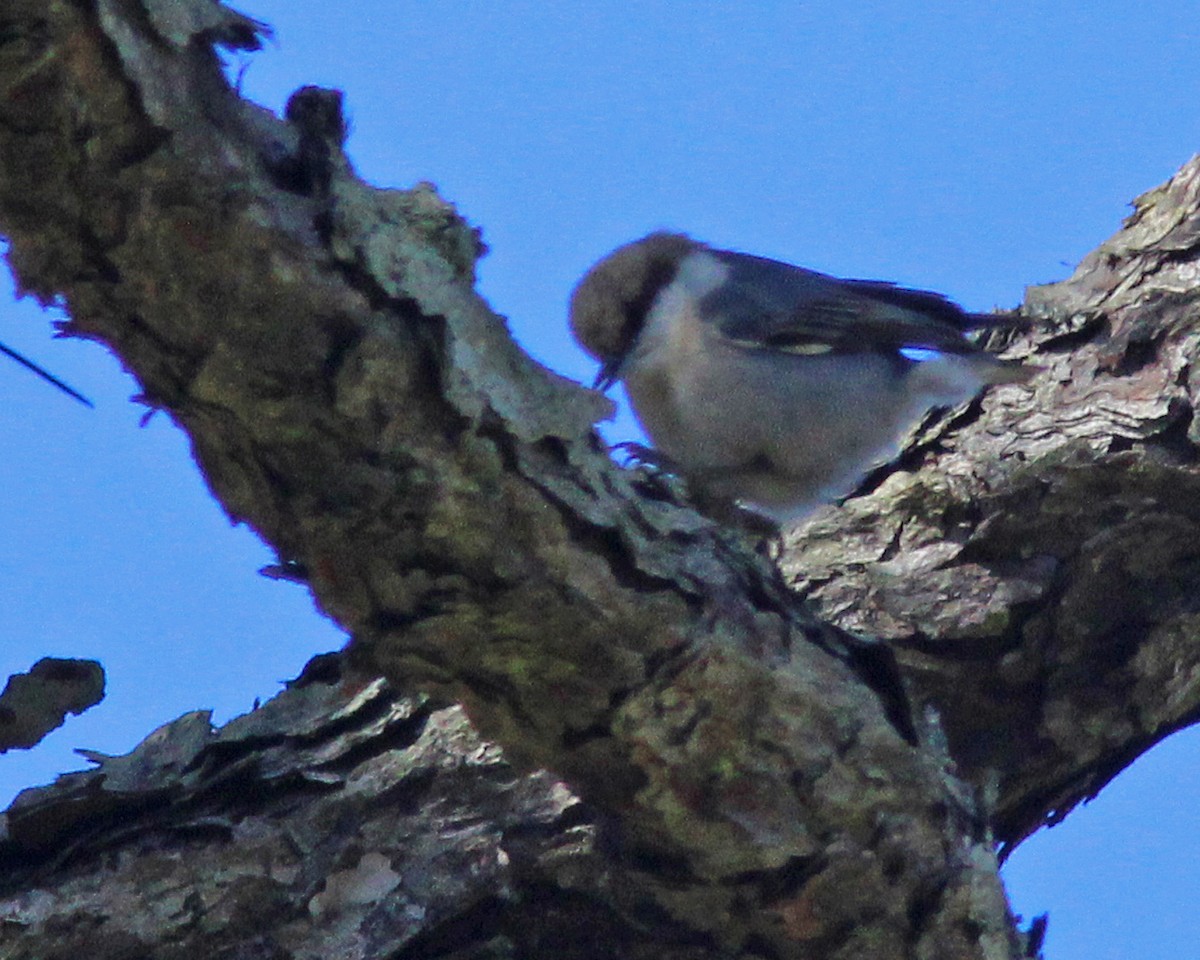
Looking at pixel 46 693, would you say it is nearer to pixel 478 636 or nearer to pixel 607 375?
pixel 478 636

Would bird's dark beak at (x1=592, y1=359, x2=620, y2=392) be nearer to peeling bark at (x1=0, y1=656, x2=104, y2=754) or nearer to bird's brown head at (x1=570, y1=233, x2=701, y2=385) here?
bird's brown head at (x1=570, y1=233, x2=701, y2=385)

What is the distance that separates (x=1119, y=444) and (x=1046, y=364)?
0.40 m

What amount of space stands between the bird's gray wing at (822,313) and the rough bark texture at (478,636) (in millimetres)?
622

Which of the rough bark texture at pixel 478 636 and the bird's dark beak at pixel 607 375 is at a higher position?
the bird's dark beak at pixel 607 375

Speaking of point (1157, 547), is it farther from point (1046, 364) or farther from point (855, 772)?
point (855, 772)

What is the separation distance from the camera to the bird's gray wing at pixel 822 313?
11.7 feet

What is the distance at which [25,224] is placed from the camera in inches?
67.5

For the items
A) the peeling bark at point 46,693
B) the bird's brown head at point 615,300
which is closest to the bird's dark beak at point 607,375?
the bird's brown head at point 615,300

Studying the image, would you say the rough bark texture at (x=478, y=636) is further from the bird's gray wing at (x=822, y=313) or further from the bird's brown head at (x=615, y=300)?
the bird's brown head at (x=615, y=300)

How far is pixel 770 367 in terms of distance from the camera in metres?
3.49

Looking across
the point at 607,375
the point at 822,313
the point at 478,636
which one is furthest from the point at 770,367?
the point at 478,636

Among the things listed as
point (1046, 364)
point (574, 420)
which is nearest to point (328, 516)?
point (574, 420)

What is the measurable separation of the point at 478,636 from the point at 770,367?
164 cm

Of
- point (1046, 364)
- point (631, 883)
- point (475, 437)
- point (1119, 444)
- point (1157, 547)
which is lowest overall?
point (631, 883)
